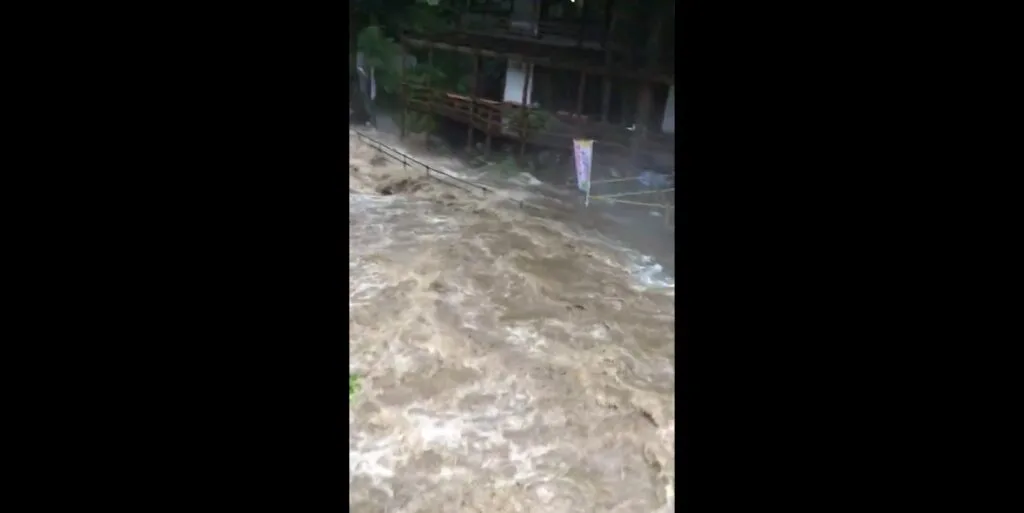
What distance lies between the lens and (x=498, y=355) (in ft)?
5.21

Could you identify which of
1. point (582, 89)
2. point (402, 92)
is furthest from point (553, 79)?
point (402, 92)

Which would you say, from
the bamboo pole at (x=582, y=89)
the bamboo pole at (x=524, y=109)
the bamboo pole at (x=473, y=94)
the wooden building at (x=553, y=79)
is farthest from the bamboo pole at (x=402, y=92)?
the bamboo pole at (x=582, y=89)

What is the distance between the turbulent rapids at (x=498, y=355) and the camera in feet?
4.24

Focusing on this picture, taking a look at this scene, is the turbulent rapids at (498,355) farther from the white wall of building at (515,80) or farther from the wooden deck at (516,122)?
the white wall of building at (515,80)

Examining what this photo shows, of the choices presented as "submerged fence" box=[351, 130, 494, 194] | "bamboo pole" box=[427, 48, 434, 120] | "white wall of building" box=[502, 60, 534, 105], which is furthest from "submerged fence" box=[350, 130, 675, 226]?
"white wall of building" box=[502, 60, 534, 105]

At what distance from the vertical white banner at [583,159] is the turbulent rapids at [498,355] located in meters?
0.06

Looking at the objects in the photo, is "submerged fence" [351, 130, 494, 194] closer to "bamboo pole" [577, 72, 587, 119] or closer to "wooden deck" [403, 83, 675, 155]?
"wooden deck" [403, 83, 675, 155]

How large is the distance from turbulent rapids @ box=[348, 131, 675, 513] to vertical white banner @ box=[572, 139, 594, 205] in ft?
0.18

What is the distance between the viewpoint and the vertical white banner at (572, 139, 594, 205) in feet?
5.14
